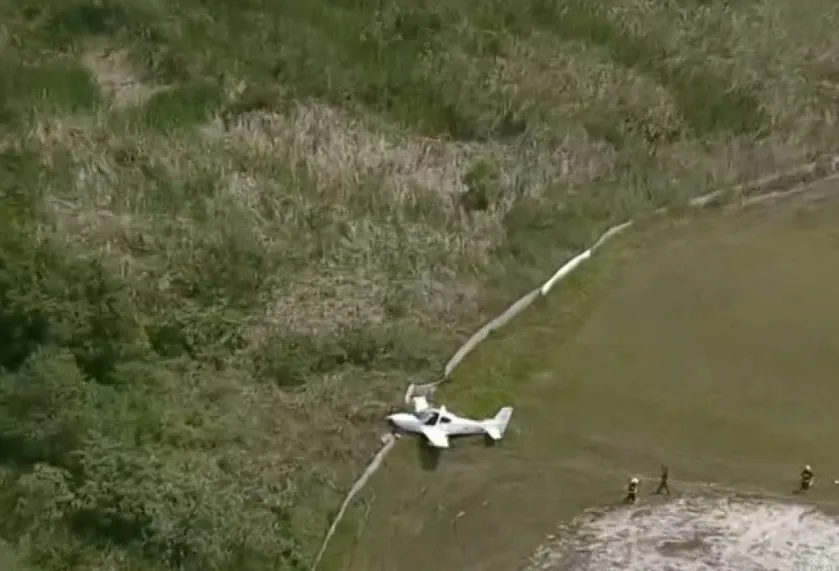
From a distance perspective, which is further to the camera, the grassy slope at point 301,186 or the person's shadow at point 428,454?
the person's shadow at point 428,454

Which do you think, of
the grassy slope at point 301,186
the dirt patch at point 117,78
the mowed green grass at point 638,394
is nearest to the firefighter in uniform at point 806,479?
the mowed green grass at point 638,394

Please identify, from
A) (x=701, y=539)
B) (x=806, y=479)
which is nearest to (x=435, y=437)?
(x=701, y=539)

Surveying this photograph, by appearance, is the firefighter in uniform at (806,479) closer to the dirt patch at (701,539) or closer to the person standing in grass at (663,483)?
the dirt patch at (701,539)

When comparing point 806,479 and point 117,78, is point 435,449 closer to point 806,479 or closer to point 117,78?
point 806,479

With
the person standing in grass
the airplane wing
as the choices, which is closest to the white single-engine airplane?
the airplane wing

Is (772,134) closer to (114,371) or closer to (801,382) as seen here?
(801,382)

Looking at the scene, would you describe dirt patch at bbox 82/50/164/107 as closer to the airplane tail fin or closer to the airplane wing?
the airplane wing
